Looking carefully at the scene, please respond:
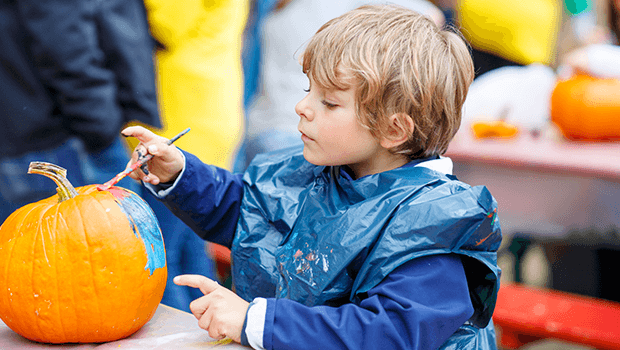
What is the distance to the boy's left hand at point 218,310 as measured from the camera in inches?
42.3

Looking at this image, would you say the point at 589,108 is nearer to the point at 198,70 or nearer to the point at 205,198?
the point at 198,70

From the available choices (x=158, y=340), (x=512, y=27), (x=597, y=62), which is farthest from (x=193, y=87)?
(x=512, y=27)

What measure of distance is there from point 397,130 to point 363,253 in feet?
1.01

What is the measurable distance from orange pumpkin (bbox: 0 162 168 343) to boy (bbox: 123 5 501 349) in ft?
0.48

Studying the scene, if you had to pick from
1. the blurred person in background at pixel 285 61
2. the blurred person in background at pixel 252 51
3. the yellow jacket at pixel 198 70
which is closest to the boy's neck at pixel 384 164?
the yellow jacket at pixel 198 70

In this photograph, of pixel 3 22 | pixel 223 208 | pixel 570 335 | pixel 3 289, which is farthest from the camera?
pixel 570 335

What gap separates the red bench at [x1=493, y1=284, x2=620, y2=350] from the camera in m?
2.50

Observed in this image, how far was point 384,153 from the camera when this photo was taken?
1.37m

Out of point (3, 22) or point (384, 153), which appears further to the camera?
point (3, 22)

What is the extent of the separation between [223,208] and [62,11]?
93 cm

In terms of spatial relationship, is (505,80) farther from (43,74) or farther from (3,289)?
(3,289)

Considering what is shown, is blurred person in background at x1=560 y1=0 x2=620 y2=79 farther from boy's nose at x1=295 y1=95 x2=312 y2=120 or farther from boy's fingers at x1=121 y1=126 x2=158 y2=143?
boy's fingers at x1=121 y1=126 x2=158 y2=143

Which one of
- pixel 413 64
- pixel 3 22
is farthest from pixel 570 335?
pixel 3 22

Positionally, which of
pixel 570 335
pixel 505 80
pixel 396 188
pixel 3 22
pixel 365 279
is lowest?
pixel 570 335
